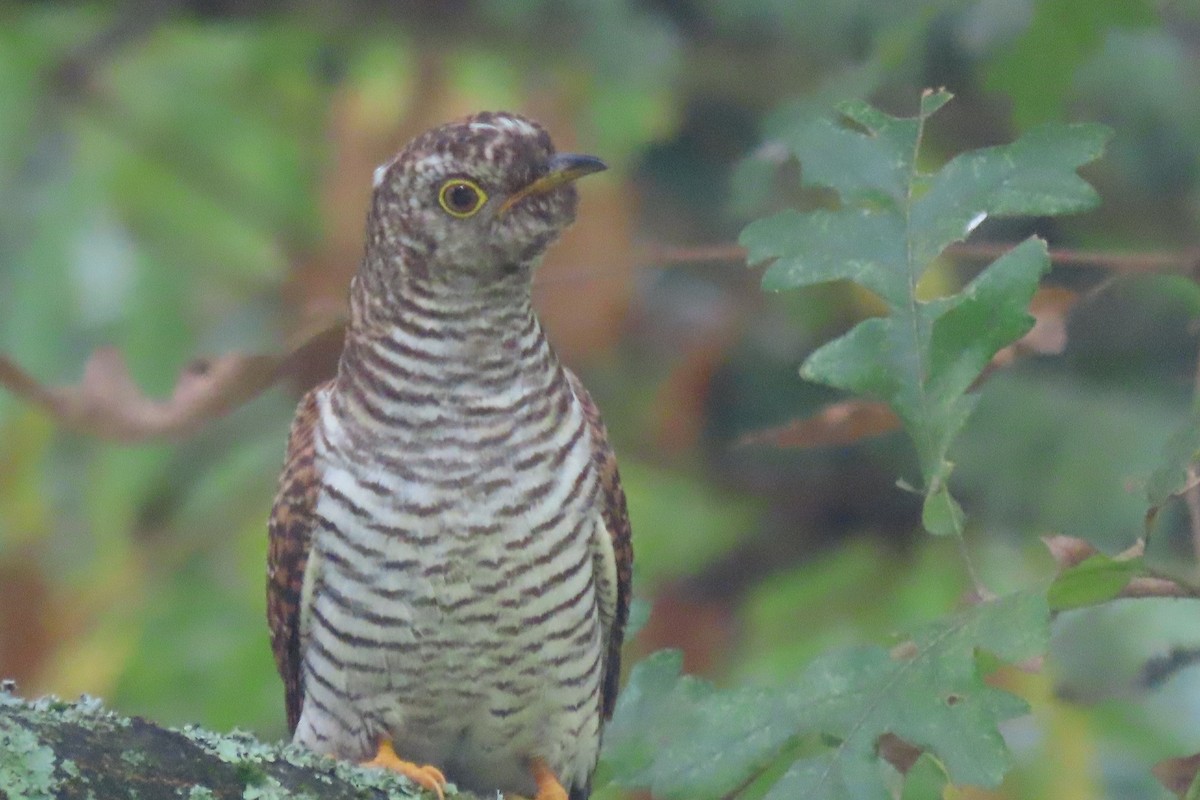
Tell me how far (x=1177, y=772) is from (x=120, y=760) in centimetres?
131

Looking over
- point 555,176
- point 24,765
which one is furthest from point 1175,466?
point 24,765

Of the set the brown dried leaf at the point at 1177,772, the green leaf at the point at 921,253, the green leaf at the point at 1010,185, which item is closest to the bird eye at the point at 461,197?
the green leaf at the point at 921,253

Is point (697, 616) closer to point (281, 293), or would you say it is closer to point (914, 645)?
point (281, 293)

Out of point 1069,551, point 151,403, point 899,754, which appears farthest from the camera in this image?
point 151,403

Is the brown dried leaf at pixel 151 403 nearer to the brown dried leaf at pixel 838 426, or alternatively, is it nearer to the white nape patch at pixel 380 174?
the white nape patch at pixel 380 174

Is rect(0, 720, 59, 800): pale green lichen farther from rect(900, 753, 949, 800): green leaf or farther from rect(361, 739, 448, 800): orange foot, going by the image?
rect(900, 753, 949, 800): green leaf

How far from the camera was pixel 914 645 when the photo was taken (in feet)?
7.57

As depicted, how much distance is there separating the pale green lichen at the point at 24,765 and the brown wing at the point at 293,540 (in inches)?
34.9

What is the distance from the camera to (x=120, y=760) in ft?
6.27

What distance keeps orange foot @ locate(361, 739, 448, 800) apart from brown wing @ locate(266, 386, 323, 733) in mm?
216

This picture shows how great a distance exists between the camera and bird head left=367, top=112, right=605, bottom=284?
2.64m

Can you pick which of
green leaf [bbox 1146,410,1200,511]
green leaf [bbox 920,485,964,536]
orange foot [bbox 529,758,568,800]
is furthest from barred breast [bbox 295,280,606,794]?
green leaf [bbox 1146,410,1200,511]

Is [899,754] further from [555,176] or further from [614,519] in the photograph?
[555,176]

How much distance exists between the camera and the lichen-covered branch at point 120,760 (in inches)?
72.3
